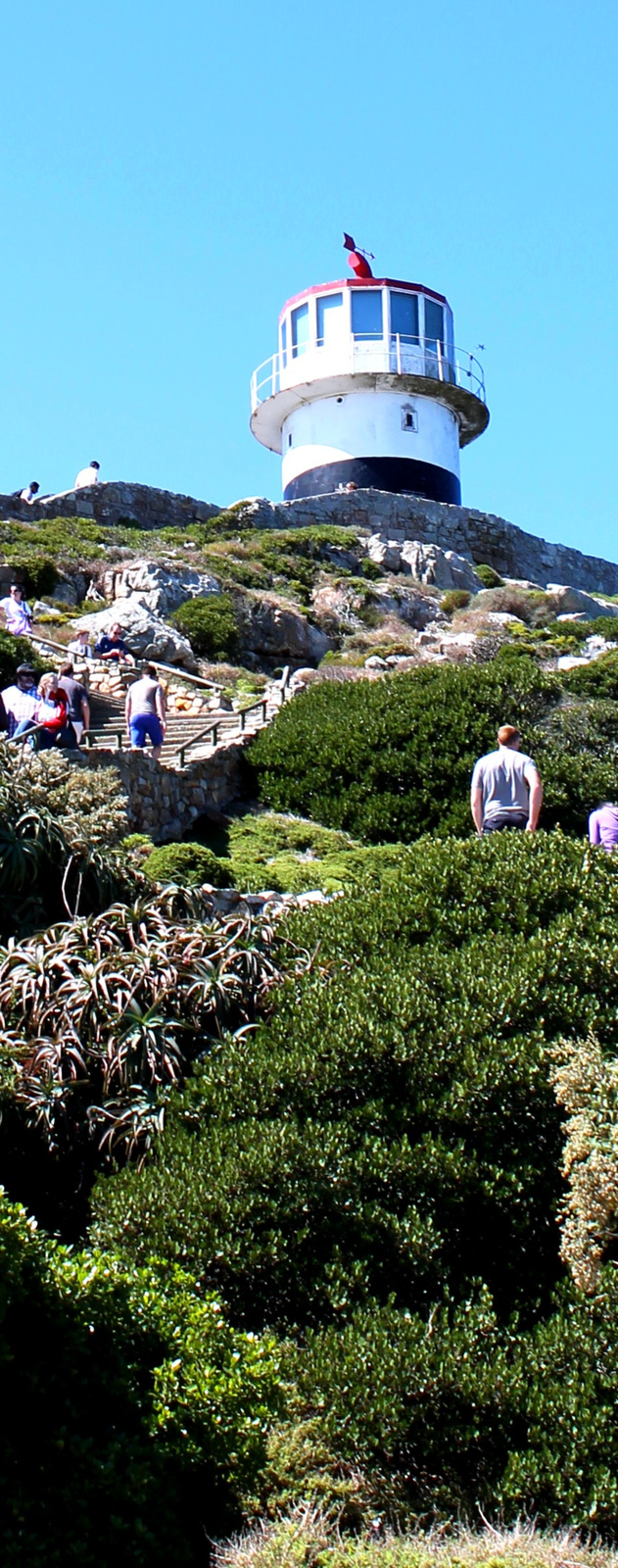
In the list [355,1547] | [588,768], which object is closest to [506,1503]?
[355,1547]

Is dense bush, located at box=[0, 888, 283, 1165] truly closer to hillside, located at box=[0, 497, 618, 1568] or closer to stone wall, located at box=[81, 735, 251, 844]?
hillside, located at box=[0, 497, 618, 1568]

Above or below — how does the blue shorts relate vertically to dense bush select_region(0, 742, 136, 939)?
above

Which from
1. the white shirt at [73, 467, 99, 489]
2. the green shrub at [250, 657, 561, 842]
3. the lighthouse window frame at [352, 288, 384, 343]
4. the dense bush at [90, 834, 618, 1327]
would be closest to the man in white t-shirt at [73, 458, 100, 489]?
the white shirt at [73, 467, 99, 489]

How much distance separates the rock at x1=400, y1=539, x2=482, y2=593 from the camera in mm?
31906

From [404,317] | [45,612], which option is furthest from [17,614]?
[404,317]

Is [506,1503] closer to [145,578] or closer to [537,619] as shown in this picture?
[145,578]

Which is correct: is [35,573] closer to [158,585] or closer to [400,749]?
[158,585]

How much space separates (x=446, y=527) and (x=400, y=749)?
20.9 metres

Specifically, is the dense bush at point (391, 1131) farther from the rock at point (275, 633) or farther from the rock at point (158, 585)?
the rock at point (158, 585)

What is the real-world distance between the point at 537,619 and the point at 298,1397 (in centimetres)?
2498

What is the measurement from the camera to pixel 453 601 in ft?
98.1

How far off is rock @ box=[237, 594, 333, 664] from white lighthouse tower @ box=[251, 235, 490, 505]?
462 inches

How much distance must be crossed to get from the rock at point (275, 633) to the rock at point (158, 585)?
76 cm

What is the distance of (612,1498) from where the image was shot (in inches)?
243
